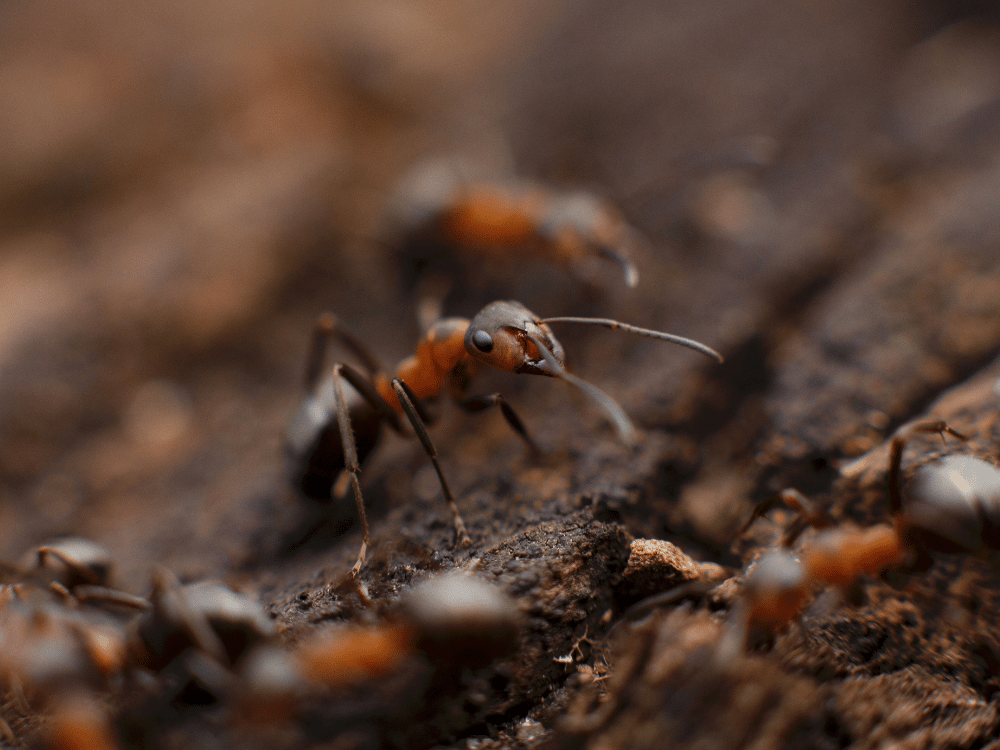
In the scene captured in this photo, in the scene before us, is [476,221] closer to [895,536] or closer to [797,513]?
[797,513]

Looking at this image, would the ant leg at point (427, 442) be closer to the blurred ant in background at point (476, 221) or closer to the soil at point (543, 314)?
the soil at point (543, 314)

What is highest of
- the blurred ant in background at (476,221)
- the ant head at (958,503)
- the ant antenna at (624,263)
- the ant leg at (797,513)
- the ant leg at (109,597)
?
the blurred ant in background at (476,221)

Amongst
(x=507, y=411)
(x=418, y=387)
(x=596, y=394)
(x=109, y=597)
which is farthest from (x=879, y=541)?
(x=109, y=597)

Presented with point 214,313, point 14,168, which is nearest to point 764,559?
point 214,313

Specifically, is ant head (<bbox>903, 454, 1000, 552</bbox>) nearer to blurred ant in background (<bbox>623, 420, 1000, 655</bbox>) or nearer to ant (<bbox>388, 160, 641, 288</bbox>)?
blurred ant in background (<bbox>623, 420, 1000, 655</bbox>)

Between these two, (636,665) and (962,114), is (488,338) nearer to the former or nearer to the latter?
(636,665)

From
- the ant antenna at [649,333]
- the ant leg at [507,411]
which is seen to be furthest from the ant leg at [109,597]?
the ant antenna at [649,333]

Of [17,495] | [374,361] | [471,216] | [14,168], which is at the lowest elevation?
[374,361]

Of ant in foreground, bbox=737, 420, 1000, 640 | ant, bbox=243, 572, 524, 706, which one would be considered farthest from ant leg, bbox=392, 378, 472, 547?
ant in foreground, bbox=737, 420, 1000, 640
